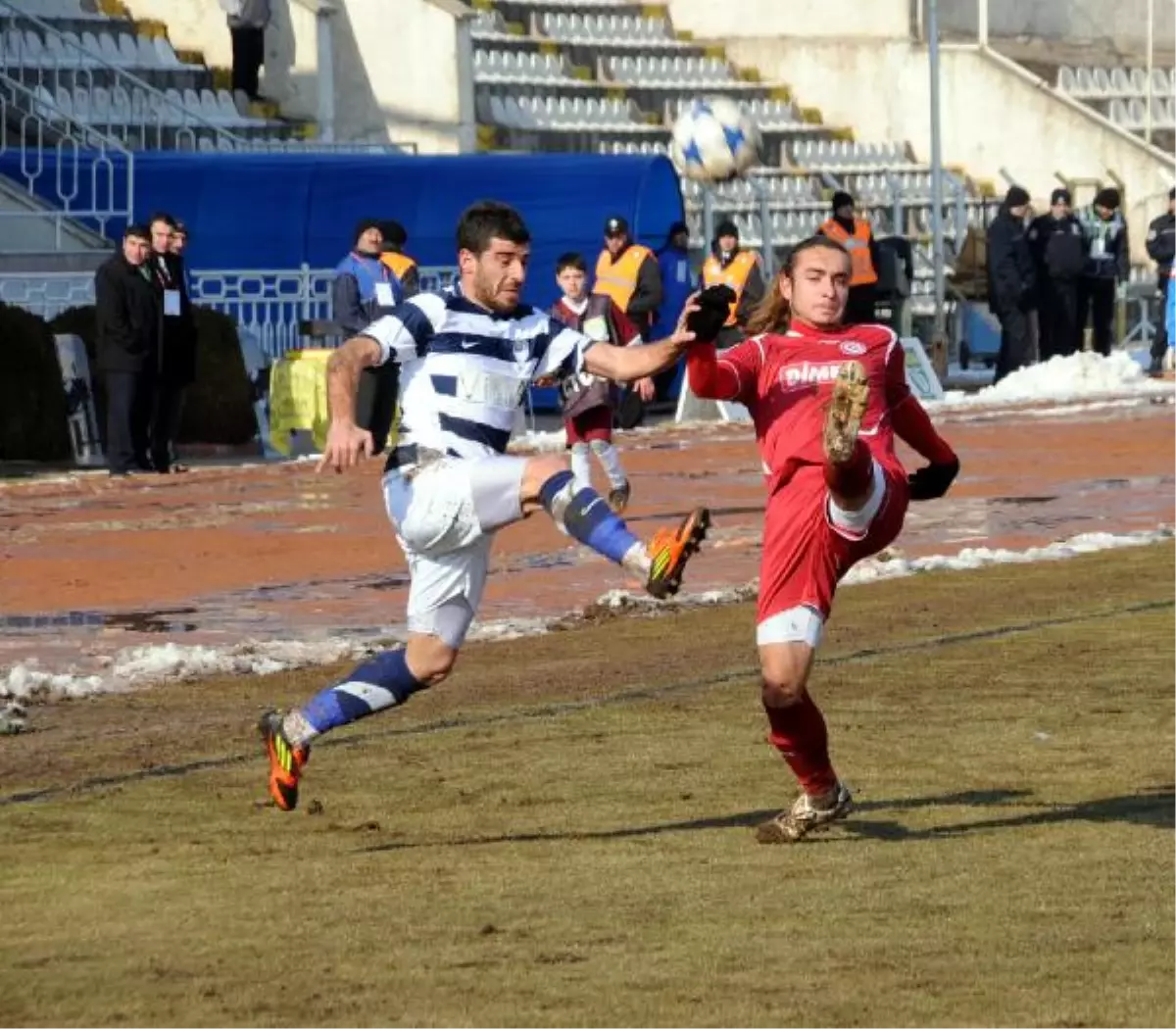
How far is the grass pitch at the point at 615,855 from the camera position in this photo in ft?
22.7

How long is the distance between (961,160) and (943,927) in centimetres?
3915

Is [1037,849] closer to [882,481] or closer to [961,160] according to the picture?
[882,481]

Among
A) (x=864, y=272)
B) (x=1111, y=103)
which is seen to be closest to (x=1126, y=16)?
(x=1111, y=103)

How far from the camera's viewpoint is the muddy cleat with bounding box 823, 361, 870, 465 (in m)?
8.24

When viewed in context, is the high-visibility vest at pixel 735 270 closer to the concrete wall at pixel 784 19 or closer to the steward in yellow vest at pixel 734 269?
the steward in yellow vest at pixel 734 269

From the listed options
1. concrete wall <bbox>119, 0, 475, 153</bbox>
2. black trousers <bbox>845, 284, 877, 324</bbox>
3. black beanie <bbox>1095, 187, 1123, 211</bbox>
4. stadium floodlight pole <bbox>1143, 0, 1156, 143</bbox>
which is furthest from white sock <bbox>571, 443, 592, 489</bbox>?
stadium floodlight pole <bbox>1143, 0, 1156, 143</bbox>

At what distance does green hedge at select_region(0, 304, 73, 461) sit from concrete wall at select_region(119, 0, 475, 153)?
14.0 metres

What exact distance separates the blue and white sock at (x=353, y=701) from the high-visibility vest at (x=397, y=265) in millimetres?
14831

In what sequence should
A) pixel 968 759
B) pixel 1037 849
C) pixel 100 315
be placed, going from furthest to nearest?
pixel 100 315 < pixel 968 759 < pixel 1037 849

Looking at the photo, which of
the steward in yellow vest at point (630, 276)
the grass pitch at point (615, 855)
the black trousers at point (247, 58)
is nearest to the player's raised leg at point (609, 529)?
the grass pitch at point (615, 855)

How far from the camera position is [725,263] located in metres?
29.2

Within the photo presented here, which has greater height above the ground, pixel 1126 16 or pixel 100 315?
pixel 1126 16

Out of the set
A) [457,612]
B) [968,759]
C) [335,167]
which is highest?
[335,167]

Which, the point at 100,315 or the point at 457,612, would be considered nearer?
the point at 457,612
